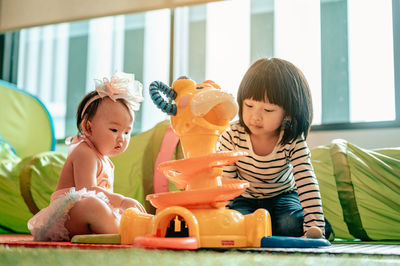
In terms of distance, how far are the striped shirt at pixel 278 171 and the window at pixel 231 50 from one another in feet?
3.21

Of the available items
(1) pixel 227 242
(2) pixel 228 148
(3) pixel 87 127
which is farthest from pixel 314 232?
(3) pixel 87 127

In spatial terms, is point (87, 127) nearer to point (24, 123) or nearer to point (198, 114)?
point (198, 114)

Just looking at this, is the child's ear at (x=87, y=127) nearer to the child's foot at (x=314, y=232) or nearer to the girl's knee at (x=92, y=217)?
the girl's knee at (x=92, y=217)

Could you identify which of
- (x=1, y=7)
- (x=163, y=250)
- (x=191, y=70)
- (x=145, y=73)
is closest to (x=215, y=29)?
(x=191, y=70)

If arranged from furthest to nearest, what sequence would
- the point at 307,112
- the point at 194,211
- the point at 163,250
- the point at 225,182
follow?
the point at 307,112, the point at 225,182, the point at 194,211, the point at 163,250

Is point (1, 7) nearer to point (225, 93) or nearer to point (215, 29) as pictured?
point (215, 29)

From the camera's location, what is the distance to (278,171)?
1.18m

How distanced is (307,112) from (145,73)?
1722 mm

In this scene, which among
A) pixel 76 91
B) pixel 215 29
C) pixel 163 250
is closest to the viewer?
pixel 163 250

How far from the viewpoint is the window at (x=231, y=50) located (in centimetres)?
214

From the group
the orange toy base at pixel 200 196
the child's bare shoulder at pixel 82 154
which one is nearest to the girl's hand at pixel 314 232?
the orange toy base at pixel 200 196

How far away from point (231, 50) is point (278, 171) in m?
1.38

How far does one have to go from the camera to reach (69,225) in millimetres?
1022

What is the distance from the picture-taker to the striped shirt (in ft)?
3.43
